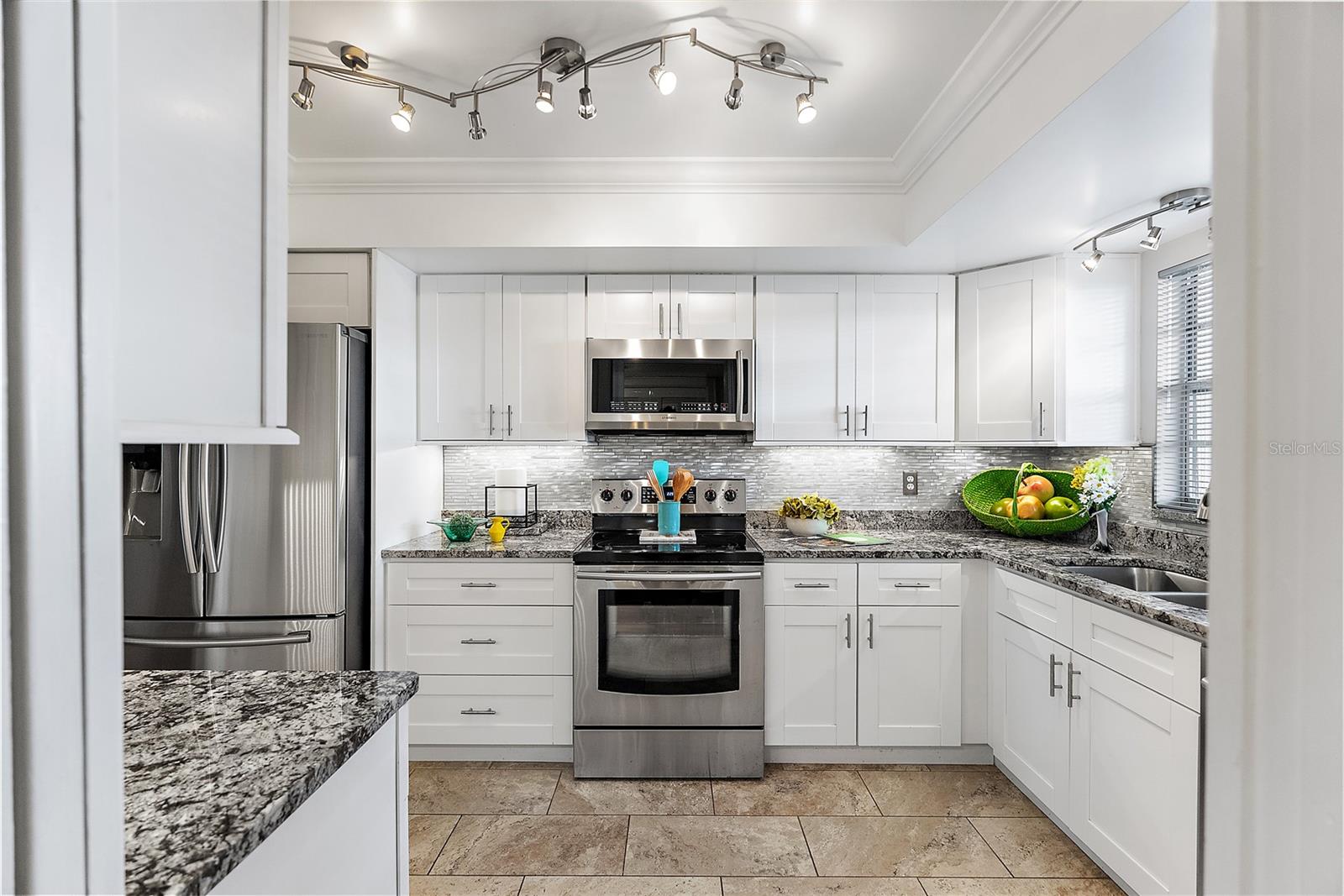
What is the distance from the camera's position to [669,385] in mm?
3207

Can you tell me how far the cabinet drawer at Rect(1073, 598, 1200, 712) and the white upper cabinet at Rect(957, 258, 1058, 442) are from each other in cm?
103

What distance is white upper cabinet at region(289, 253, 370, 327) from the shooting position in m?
2.87

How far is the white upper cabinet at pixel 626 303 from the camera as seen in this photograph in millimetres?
3225

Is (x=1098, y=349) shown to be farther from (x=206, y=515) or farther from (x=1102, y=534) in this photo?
(x=206, y=515)

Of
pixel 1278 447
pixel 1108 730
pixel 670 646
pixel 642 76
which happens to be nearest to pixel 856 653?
pixel 670 646

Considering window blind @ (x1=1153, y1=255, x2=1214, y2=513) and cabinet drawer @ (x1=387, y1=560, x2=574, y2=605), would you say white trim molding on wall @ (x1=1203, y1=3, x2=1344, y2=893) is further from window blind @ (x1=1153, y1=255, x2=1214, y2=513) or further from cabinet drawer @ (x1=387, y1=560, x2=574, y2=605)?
window blind @ (x1=1153, y1=255, x2=1214, y2=513)

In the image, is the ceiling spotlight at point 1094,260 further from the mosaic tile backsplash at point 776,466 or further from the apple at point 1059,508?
the mosaic tile backsplash at point 776,466

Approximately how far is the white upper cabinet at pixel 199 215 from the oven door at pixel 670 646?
2187 mm

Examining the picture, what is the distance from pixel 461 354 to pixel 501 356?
193mm

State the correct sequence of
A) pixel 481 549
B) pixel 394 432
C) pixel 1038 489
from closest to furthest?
pixel 481 549
pixel 394 432
pixel 1038 489

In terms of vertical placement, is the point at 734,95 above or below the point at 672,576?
above

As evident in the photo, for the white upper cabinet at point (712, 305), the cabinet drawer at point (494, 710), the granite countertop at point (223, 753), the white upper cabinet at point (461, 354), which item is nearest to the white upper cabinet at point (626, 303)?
the white upper cabinet at point (712, 305)

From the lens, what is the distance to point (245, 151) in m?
0.68

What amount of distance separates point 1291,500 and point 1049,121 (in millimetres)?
1927
